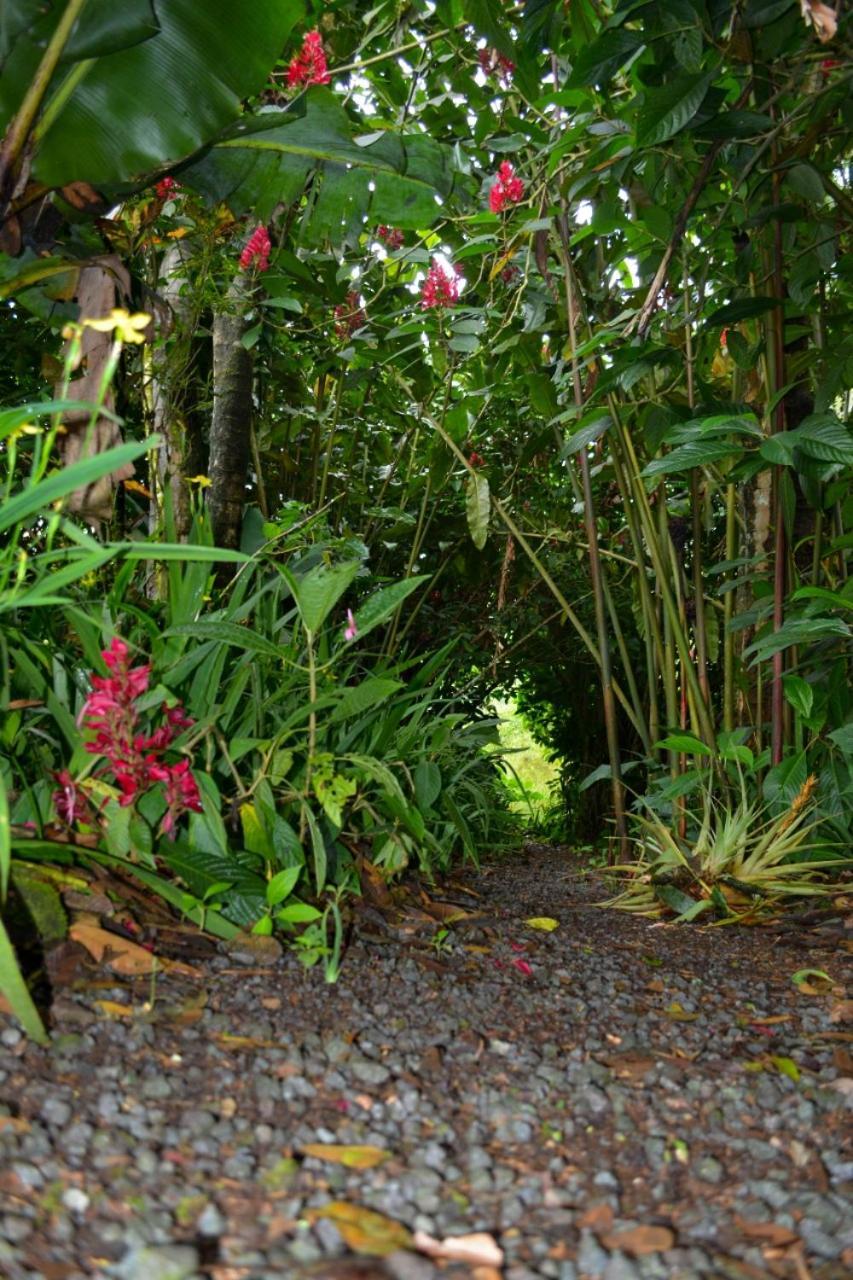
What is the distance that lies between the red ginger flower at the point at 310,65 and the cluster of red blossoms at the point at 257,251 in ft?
1.08

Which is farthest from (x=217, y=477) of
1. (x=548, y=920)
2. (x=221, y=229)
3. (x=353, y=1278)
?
(x=353, y=1278)

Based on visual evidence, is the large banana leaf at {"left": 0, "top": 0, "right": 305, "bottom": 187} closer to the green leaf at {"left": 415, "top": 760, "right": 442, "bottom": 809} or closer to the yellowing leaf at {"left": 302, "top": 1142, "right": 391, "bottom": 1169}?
the green leaf at {"left": 415, "top": 760, "right": 442, "bottom": 809}

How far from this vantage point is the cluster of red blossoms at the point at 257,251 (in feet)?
7.64

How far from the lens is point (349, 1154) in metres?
0.86

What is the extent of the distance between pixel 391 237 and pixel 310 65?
0.63 metres

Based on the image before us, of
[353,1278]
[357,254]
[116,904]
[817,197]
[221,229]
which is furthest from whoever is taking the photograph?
[357,254]

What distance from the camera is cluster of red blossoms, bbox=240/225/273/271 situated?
233 centimetres

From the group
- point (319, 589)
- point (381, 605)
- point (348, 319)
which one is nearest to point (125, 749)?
point (319, 589)

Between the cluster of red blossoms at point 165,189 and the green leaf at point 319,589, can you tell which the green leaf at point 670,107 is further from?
the cluster of red blossoms at point 165,189

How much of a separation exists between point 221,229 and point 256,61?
2.44 ft

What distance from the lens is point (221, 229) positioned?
2.49 meters

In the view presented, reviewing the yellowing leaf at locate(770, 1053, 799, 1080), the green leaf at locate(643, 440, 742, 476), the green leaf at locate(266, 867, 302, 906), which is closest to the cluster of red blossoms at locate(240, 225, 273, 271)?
the green leaf at locate(643, 440, 742, 476)

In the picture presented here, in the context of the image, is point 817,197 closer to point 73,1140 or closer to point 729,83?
point 729,83

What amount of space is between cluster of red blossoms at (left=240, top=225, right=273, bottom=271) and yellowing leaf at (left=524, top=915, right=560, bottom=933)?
162 centimetres
